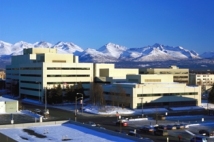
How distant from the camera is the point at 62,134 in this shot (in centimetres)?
3344

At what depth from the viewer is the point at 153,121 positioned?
49.6m

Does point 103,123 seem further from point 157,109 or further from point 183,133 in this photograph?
point 157,109

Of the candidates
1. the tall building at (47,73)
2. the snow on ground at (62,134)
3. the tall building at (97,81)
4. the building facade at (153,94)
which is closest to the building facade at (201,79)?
the tall building at (97,81)

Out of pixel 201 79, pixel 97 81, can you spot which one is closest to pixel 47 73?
pixel 97 81

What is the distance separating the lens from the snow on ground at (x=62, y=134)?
31.1 metres

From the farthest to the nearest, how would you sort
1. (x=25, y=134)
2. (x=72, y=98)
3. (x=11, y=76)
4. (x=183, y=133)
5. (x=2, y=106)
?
1. (x=11, y=76)
2. (x=72, y=98)
3. (x=2, y=106)
4. (x=183, y=133)
5. (x=25, y=134)

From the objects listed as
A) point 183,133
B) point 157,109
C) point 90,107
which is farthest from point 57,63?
point 183,133

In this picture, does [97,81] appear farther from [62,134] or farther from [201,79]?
[201,79]

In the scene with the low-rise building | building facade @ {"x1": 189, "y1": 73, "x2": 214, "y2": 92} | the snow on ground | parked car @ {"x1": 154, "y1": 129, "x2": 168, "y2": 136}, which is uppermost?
building facade @ {"x1": 189, "y1": 73, "x2": 214, "y2": 92}

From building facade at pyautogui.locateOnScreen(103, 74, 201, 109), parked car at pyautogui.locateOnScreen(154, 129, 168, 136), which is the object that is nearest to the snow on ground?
parked car at pyautogui.locateOnScreen(154, 129, 168, 136)

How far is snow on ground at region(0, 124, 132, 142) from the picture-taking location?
31.1m

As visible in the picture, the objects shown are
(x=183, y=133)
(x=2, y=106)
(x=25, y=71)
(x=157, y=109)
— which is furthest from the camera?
(x=25, y=71)

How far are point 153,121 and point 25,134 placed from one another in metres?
20.8

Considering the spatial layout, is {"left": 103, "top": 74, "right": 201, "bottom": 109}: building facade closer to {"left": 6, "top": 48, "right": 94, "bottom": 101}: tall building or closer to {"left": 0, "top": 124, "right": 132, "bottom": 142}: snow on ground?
{"left": 6, "top": 48, "right": 94, "bottom": 101}: tall building
